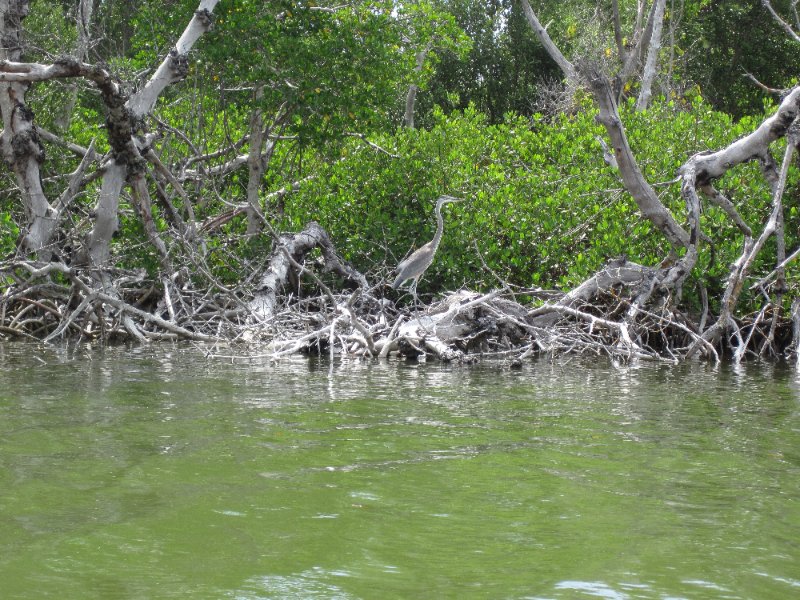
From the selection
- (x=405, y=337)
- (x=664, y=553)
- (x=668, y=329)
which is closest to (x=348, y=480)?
(x=664, y=553)

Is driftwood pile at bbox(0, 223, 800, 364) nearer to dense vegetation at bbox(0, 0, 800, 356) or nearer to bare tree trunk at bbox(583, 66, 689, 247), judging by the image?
dense vegetation at bbox(0, 0, 800, 356)

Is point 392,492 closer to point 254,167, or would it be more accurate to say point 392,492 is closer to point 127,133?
point 127,133

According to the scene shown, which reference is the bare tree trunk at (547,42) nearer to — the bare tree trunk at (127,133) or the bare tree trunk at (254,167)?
the bare tree trunk at (254,167)

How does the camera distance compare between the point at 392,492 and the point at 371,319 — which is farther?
the point at 371,319

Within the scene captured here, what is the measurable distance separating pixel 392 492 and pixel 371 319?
672 centimetres

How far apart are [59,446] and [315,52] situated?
7.48 metres

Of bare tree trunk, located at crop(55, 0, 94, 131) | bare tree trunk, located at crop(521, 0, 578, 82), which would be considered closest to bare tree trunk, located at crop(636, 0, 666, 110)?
bare tree trunk, located at crop(521, 0, 578, 82)

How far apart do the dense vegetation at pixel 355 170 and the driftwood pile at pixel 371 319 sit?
318 millimetres

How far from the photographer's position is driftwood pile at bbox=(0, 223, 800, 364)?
948cm

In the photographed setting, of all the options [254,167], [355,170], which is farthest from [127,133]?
[355,170]

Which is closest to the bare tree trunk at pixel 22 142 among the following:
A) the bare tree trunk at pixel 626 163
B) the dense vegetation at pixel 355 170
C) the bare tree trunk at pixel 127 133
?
the dense vegetation at pixel 355 170

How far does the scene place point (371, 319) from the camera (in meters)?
10.6

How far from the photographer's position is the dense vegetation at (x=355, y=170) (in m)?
11.0

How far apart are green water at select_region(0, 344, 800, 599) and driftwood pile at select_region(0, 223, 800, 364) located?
95.8 inches
